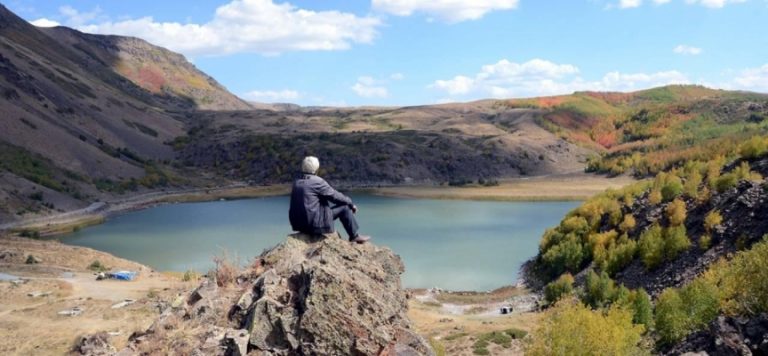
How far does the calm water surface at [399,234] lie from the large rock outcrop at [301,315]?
1379 inches

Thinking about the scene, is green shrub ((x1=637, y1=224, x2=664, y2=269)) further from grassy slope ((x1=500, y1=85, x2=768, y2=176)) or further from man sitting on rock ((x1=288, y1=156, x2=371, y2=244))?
grassy slope ((x1=500, y1=85, x2=768, y2=176))

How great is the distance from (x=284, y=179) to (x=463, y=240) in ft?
208

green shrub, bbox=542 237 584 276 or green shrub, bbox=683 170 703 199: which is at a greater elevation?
green shrub, bbox=683 170 703 199

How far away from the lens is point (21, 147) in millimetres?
89000

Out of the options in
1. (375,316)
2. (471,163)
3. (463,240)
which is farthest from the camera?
(471,163)

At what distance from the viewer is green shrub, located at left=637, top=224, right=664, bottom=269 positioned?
35.8 metres

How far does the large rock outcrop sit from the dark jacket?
Answer: 93 centimetres

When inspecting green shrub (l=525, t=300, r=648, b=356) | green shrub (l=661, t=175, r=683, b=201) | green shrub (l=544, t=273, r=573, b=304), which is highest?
green shrub (l=661, t=175, r=683, b=201)

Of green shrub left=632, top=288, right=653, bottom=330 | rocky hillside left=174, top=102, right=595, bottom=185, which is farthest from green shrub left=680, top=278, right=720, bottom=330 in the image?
rocky hillside left=174, top=102, right=595, bottom=185

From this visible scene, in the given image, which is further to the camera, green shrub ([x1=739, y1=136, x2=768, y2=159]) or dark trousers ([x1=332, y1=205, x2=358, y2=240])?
green shrub ([x1=739, y1=136, x2=768, y2=159])

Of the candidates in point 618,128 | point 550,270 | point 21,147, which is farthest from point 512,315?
point 618,128

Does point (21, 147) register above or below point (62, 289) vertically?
above

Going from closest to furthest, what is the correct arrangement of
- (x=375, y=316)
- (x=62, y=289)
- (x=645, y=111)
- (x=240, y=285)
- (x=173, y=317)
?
1. (x=375, y=316)
2. (x=173, y=317)
3. (x=240, y=285)
4. (x=62, y=289)
5. (x=645, y=111)

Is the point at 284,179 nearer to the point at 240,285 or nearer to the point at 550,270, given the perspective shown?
the point at 550,270
